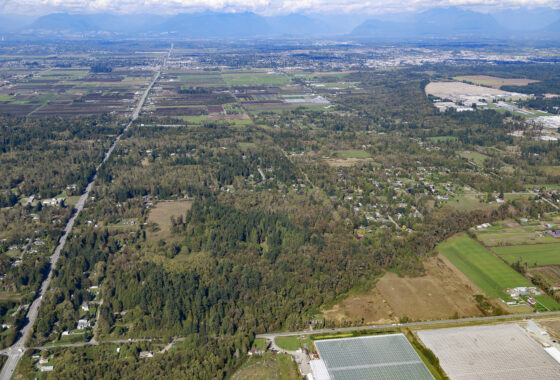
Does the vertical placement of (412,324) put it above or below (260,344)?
above

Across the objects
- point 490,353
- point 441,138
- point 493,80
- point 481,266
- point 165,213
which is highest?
point 493,80

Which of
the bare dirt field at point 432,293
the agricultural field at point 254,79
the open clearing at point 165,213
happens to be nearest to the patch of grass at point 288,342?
the bare dirt field at point 432,293

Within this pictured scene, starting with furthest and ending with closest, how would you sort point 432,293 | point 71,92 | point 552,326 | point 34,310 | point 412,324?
point 71,92
point 432,293
point 34,310
point 412,324
point 552,326

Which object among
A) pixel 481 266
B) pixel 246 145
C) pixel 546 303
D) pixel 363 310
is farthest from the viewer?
pixel 246 145

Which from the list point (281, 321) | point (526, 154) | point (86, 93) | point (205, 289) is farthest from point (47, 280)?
point (86, 93)

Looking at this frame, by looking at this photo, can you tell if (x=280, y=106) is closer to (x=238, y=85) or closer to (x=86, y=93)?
(x=238, y=85)

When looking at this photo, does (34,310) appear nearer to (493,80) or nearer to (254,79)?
(254,79)

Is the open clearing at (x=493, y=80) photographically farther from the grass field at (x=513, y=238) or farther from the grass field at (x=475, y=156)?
the grass field at (x=513, y=238)

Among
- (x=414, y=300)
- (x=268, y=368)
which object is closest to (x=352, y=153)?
(x=414, y=300)
